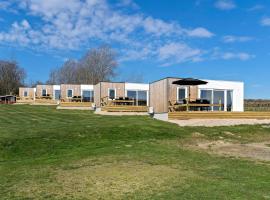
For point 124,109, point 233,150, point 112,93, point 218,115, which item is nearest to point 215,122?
point 218,115

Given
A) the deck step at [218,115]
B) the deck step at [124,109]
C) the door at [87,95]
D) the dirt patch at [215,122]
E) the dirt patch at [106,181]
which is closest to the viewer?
the dirt patch at [106,181]

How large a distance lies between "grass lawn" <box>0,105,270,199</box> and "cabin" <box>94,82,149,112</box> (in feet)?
38.3

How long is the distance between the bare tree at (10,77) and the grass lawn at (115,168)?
55.7 m

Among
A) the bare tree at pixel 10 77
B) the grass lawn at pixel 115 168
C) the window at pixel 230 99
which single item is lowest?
the grass lawn at pixel 115 168

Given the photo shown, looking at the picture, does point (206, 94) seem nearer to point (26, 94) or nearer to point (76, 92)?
point (76, 92)

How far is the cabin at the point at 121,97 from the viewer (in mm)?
23892

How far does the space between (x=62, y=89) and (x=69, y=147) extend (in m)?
24.9

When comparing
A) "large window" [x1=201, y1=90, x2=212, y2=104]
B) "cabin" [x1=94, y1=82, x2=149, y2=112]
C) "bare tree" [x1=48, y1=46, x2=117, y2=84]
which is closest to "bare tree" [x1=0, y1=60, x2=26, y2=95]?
"bare tree" [x1=48, y1=46, x2=117, y2=84]

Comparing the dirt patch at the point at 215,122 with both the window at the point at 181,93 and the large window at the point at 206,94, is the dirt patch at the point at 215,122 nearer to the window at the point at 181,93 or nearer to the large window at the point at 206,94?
the window at the point at 181,93

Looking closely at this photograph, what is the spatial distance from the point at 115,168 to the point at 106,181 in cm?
107

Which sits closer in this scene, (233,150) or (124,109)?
(233,150)

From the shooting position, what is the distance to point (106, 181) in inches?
221

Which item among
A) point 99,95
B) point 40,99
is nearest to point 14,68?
point 40,99

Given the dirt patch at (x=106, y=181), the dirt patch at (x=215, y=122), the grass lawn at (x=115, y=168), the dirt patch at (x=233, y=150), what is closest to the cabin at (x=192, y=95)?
the dirt patch at (x=215, y=122)
